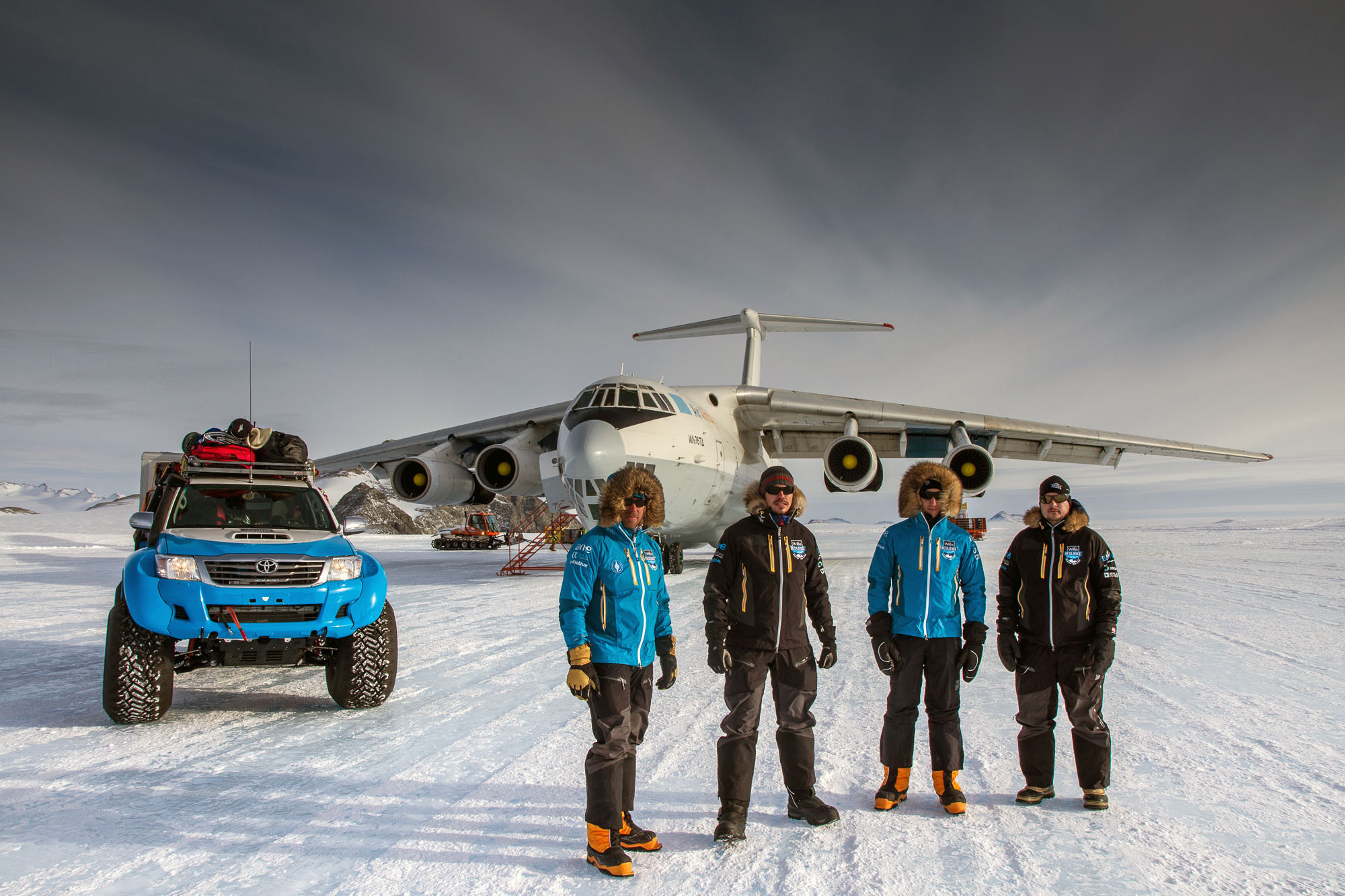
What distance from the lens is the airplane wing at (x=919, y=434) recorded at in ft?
48.5

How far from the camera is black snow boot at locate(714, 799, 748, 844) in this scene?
2.96 metres

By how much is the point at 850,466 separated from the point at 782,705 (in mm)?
10869

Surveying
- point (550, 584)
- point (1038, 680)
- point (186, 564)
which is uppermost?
point (186, 564)

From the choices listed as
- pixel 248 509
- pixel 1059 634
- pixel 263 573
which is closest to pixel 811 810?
pixel 1059 634

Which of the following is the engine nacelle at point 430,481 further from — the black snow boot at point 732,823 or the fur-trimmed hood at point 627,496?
the black snow boot at point 732,823

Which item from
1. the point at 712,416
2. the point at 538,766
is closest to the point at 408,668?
the point at 538,766

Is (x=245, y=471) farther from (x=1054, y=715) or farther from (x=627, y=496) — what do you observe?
(x=1054, y=715)

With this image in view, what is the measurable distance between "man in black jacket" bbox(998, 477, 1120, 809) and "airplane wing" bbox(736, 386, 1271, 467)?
11.2m

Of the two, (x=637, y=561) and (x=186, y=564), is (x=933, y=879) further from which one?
(x=186, y=564)

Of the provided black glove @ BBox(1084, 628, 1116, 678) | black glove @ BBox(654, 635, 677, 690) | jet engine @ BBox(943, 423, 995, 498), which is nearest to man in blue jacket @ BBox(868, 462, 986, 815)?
black glove @ BBox(1084, 628, 1116, 678)

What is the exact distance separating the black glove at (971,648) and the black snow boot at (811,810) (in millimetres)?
832

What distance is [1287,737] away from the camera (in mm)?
4039

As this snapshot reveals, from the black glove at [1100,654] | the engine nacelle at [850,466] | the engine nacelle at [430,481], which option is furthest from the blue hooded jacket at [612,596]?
the engine nacelle at [430,481]

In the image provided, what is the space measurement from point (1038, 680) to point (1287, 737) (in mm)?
1859
